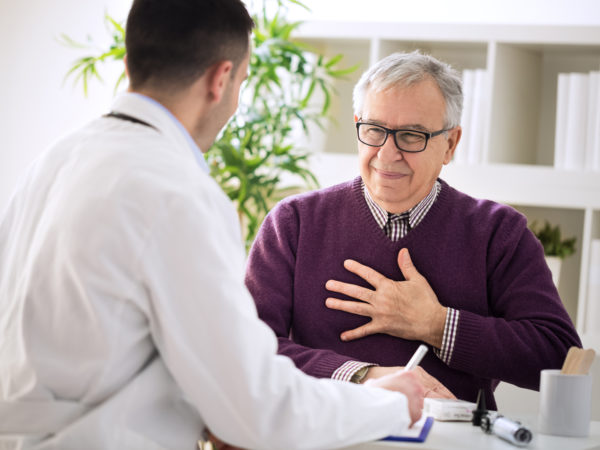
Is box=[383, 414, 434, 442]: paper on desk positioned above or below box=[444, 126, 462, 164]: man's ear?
below

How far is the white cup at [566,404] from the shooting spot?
57.6 inches

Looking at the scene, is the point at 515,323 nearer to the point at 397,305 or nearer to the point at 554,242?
the point at 397,305

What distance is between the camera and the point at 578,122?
2941 mm

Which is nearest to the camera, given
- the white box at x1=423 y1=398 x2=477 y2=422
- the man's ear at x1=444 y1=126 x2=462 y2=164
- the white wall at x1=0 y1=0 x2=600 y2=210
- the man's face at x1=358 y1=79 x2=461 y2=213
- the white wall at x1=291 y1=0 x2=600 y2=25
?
the white box at x1=423 y1=398 x2=477 y2=422

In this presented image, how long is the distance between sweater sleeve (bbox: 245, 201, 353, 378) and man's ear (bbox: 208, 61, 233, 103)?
682mm

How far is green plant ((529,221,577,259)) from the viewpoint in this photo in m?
3.05

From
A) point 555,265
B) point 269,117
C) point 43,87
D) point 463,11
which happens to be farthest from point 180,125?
point 43,87

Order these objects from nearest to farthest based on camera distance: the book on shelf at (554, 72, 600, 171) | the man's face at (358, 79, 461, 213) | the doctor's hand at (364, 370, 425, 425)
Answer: the doctor's hand at (364, 370, 425, 425) < the man's face at (358, 79, 461, 213) < the book on shelf at (554, 72, 600, 171)

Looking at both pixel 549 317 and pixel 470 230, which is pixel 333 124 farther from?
pixel 549 317

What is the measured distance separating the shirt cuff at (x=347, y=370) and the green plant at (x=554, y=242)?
155cm

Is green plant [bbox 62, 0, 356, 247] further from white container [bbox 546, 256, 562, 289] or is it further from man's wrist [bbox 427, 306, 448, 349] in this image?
man's wrist [bbox 427, 306, 448, 349]

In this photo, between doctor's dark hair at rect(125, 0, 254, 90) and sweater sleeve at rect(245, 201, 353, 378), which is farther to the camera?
sweater sleeve at rect(245, 201, 353, 378)

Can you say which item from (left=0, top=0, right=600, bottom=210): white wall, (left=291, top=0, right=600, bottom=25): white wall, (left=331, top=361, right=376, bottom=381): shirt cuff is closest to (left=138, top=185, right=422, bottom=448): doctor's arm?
(left=331, top=361, right=376, bottom=381): shirt cuff

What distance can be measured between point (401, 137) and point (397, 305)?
0.40 meters
